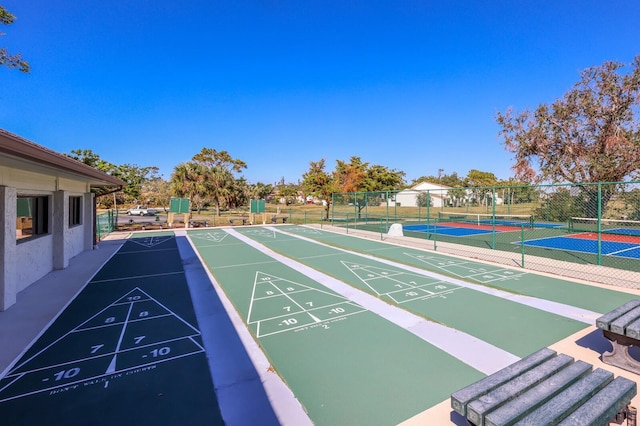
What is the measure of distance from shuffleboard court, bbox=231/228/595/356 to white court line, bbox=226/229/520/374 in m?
0.18

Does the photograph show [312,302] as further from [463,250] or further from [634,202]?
[634,202]

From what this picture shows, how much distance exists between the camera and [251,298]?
6.54 metres

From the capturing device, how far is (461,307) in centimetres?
579

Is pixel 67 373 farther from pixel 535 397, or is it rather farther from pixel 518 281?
pixel 518 281

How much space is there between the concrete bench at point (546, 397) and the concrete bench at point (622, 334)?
40.4 inches

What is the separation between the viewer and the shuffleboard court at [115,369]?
2963 millimetres

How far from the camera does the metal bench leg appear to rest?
11.6 feet

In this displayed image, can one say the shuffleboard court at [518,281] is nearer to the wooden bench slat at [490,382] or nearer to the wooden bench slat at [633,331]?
the wooden bench slat at [633,331]

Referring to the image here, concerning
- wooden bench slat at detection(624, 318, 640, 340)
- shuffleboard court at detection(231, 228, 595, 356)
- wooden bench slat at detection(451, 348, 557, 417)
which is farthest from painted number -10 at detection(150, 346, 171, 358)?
wooden bench slat at detection(624, 318, 640, 340)

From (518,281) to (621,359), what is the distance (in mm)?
4182

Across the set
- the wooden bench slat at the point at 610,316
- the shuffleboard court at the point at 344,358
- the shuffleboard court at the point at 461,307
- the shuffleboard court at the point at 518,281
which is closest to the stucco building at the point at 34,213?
the shuffleboard court at the point at 344,358

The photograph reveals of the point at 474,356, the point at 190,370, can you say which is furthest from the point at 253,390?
the point at 474,356

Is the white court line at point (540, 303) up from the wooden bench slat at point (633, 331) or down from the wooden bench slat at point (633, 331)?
down

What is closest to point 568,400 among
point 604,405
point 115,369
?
point 604,405
